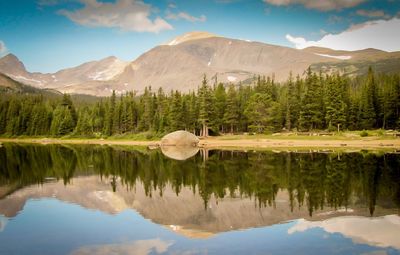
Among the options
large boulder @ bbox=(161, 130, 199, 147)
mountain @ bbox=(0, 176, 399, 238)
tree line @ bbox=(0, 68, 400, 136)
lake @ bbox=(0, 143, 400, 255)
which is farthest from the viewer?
tree line @ bbox=(0, 68, 400, 136)

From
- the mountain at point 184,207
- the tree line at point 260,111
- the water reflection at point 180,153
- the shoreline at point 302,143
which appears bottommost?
the mountain at point 184,207

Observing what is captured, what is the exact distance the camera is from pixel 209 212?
23656 mm

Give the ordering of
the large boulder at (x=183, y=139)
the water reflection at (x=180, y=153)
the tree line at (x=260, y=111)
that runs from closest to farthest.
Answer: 1. the water reflection at (x=180, y=153)
2. the large boulder at (x=183, y=139)
3. the tree line at (x=260, y=111)

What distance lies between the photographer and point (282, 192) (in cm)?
2858

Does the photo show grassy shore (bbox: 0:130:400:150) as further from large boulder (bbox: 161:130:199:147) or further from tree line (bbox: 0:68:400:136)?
tree line (bbox: 0:68:400:136)

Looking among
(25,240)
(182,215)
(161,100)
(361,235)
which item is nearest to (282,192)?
(182,215)

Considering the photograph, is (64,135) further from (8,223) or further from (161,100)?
(8,223)

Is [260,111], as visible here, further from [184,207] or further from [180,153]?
[184,207]

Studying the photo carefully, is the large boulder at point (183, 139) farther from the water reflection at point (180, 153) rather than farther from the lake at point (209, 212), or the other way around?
the lake at point (209, 212)

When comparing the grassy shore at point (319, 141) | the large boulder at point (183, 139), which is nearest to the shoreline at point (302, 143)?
the grassy shore at point (319, 141)

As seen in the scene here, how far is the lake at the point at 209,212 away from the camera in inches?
677

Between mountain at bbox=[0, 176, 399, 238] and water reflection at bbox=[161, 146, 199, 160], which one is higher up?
water reflection at bbox=[161, 146, 199, 160]

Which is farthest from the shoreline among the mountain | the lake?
the mountain

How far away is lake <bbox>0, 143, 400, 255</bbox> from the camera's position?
17188 millimetres
